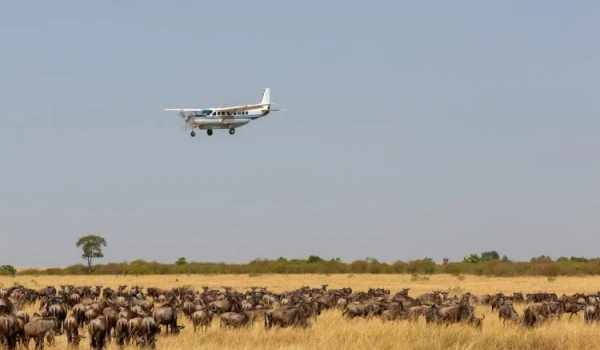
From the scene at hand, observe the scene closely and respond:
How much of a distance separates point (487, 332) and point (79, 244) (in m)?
112

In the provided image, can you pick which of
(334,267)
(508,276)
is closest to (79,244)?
(334,267)

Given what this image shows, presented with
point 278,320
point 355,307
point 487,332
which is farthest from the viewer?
point 355,307

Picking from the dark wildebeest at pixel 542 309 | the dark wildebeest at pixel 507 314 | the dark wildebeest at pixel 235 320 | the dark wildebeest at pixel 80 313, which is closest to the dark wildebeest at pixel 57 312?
the dark wildebeest at pixel 80 313

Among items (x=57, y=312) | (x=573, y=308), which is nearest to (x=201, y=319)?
(x=57, y=312)

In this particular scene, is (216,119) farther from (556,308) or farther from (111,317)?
(111,317)

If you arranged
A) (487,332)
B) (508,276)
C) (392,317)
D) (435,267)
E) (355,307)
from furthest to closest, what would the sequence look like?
(435,267) < (508,276) < (355,307) < (392,317) < (487,332)

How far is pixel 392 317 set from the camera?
27.3 meters

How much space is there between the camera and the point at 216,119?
66.3 meters

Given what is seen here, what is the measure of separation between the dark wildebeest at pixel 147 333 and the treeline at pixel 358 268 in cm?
6339

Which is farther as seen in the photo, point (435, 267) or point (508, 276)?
point (435, 267)

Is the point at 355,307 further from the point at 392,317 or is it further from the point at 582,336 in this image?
the point at 582,336

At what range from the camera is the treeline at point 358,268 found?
8256cm

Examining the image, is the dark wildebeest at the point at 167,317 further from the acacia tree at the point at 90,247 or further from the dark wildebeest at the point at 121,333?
the acacia tree at the point at 90,247

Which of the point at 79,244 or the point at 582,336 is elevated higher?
the point at 79,244
